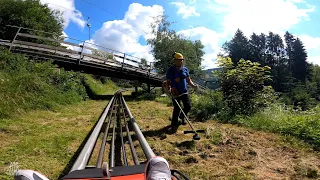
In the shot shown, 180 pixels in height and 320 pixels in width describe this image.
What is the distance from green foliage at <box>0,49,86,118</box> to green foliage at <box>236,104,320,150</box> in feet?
19.8

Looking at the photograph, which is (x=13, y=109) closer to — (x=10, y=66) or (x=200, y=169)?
(x=10, y=66)

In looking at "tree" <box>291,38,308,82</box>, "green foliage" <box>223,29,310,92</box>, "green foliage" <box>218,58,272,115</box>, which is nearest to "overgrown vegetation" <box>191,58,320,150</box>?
"green foliage" <box>218,58,272,115</box>

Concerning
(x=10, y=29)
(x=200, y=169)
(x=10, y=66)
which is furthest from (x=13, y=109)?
(x=10, y=29)

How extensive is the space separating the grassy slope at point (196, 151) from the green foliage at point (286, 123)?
1.14 ft

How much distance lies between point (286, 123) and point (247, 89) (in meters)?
1.95

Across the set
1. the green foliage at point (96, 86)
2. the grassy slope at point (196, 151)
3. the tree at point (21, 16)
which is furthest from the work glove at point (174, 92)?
the tree at point (21, 16)

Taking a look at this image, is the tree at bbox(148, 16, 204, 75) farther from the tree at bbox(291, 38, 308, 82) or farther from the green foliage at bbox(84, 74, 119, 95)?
the tree at bbox(291, 38, 308, 82)

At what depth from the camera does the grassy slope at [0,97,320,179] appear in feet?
12.4

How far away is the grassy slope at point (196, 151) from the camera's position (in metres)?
3.77

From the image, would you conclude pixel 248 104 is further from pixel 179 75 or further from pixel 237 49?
pixel 237 49

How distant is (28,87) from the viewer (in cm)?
866

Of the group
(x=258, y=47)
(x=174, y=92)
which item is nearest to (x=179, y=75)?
(x=174, y=92)

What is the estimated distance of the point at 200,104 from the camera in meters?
9.77

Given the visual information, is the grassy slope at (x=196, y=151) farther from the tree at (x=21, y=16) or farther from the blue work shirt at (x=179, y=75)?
the tree at (x=21, y=16)
